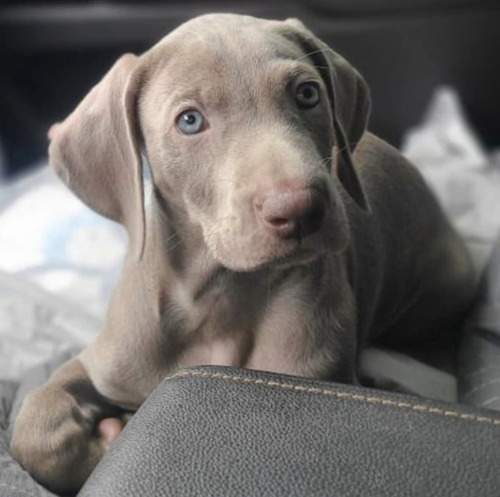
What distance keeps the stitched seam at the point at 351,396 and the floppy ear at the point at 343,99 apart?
574 mm

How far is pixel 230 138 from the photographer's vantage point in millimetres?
1598

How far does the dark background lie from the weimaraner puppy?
6.10ft

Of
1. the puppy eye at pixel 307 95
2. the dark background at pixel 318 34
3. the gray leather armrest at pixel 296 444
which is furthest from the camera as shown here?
the dark background at pixel 318 34

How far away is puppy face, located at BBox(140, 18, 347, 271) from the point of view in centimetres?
149

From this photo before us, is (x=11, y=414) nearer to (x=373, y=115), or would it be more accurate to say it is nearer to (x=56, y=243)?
(x=56, y=243)

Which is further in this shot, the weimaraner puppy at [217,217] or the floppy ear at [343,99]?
the floppy ear at [343,99]

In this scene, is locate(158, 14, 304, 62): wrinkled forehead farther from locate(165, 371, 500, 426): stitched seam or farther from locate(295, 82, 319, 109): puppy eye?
locate(165, 371, 500, 426): stitched seam

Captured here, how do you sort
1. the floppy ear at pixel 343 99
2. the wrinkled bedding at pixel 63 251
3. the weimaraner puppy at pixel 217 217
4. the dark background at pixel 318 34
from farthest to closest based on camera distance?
the dark background at pixel 318 34 < the wrinkled bedding at pixel 63 251 < the floppy ear at pixel 343 99 < the weimaraner puppy at pixel 217 217

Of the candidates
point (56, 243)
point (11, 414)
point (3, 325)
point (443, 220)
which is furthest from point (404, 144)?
point (11, 414)

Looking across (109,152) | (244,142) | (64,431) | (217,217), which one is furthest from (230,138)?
(64,431)

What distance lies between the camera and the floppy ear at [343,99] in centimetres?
180

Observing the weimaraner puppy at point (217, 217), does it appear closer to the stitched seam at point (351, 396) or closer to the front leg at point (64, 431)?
the front leg at point (64, 431)

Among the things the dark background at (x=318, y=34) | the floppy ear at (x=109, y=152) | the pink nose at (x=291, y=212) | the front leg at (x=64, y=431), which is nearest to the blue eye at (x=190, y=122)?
the floppy ear at (x=109, y=152)

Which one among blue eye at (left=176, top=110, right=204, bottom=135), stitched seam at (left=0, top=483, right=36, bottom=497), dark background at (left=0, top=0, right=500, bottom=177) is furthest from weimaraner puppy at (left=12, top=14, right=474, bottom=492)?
dark background at (left=0, top=0, right=500, bottom=177)
